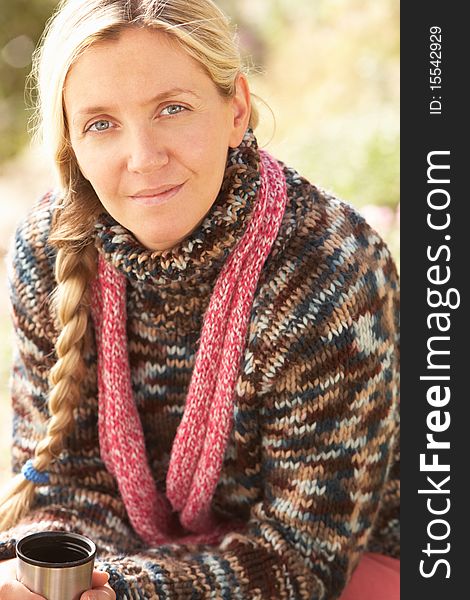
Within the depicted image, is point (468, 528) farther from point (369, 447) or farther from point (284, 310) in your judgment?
point (284, 310)

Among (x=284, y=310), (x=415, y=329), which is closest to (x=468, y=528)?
(x=415, y=329)

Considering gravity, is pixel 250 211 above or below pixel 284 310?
above

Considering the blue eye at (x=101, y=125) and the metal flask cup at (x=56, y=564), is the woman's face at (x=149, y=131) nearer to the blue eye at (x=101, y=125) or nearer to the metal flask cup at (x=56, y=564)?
the blue eye at (x=101, y=125)

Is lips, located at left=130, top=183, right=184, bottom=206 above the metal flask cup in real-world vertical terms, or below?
above

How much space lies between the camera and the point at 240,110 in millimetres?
1708

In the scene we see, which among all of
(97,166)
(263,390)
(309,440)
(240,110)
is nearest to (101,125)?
(97,166)

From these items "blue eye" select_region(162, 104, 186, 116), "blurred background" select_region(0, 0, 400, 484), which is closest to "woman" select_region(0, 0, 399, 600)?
"blue eye" select_region(162, 104, 186, 116)

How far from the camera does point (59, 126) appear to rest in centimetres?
167

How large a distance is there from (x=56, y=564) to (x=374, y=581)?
0.72m

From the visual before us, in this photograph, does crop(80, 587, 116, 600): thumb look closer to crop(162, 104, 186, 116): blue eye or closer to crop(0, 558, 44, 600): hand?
crop(0, 558, 44, 600): hand

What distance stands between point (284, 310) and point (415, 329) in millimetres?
229

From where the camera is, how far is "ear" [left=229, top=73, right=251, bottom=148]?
170 cm

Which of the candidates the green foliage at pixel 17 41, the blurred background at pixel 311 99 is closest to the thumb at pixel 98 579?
the blurred background at pixel 311 99

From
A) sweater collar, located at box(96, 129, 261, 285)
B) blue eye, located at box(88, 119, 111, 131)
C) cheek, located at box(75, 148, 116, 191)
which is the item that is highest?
blue eye, located at box(88, 119, 111, 131)
